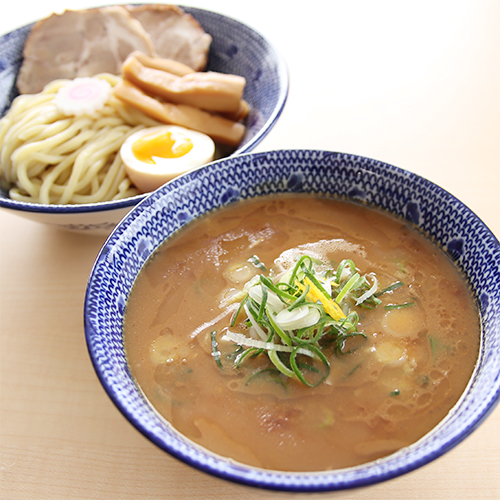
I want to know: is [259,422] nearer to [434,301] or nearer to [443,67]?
[434,301]

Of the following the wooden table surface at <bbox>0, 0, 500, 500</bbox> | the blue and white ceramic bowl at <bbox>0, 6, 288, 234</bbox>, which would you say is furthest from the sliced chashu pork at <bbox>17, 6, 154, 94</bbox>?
the wooden table surface at <bbox>0, 0, 500, 500</bbox>

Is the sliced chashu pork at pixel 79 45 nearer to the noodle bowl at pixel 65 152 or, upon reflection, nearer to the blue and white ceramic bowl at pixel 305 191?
the noodle bowl at pixel 65 152

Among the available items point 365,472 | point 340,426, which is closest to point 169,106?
point 340,426

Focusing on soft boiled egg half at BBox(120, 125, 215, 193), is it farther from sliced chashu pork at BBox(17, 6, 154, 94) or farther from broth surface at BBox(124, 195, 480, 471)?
sliced chashu pork at BBox(17, 6, 154, 94)

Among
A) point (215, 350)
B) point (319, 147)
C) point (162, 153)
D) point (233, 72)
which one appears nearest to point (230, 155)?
point (162, 153)

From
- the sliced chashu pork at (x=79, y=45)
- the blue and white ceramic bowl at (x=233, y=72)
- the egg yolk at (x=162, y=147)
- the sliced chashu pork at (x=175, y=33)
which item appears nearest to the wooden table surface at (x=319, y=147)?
the blue and white ceramic bowl at (x=233, y=72)

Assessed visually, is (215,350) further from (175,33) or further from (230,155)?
(175,33)
